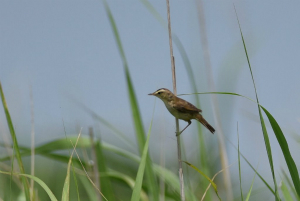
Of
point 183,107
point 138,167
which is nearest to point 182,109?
point 183,107

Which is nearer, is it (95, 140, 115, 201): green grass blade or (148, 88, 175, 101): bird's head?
(95, 140, 115, 201): green grass blade

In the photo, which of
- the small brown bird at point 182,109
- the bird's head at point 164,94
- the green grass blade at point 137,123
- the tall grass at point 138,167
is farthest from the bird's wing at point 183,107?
the green grass blade at point 137,123

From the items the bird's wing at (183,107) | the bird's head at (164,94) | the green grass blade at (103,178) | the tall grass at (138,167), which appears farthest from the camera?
the bird's head at (164,94)

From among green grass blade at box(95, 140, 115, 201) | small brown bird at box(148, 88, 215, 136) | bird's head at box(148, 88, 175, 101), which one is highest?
bird's head at box(148, 88, 175, 101)

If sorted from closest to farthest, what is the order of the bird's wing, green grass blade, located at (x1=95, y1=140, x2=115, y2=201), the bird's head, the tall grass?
the tall grass
green grass blade, located at (x1=95, y1=140, x2=115, y2=201)
the bird's wing
the bird's head

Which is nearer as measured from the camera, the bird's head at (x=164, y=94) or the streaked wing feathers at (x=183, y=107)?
the streaked wing feathers at (x=183, y=107)

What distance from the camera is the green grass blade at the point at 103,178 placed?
2096 millimetres

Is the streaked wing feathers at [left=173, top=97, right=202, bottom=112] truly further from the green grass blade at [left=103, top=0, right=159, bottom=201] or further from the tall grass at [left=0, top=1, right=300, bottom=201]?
the green grass blade at [left=103, top=0, right=159, bottom=201]

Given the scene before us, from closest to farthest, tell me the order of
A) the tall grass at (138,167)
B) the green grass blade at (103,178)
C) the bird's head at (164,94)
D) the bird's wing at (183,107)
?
the tall grass at (138,167) → the green grass blade at (103,178) → the bird's wing at (183,107) → the bird's head at (164,94)

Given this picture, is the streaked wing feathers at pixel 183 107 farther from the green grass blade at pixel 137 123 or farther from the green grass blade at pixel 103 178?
the green grass blade at pixel 137 123

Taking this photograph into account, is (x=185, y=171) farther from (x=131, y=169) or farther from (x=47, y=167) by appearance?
(x=47, y=167)

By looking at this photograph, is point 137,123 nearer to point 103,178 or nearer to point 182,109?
point 103,178

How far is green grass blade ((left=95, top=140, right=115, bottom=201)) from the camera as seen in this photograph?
2.10 m

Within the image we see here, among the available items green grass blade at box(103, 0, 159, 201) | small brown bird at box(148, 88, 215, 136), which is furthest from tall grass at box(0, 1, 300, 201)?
small brown bird at box(148, 88, 215, 136)
